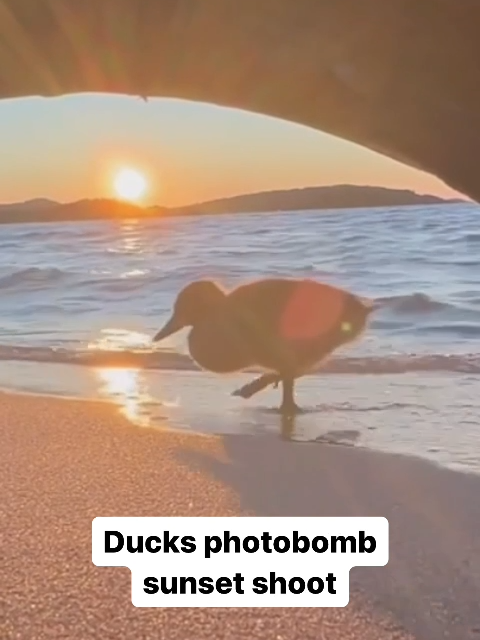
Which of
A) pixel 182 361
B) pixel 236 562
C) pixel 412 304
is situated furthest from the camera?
pixel 412 304

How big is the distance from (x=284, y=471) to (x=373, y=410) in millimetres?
1230

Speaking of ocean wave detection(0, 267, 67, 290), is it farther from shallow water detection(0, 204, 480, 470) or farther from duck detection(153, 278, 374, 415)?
duck detection(153, 278, 374, 415)

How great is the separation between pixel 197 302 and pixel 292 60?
10.1 feet

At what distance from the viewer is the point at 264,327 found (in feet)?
11.8

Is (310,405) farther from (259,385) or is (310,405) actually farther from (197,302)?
(197,302)

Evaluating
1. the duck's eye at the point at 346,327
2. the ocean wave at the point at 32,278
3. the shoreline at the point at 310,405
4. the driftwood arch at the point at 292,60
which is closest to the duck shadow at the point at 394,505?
the shoreline at the point at 310,405

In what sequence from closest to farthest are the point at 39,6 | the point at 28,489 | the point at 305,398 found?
the point at 39,6 → the point at 28,489 → the point at 305,398

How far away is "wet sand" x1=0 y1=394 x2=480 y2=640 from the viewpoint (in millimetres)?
1417

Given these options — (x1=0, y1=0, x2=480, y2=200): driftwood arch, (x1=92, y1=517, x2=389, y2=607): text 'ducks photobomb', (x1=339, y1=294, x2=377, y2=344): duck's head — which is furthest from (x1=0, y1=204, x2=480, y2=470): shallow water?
(x1=0, y1=0, x2=480, y2=200): driftwood arch

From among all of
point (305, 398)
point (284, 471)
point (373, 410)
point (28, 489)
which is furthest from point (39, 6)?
point (305, 398)

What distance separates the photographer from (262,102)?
629 millimetres

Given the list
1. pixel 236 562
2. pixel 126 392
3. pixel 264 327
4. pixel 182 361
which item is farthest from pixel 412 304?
pixel 236 562

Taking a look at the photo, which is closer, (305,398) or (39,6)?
(39,6)

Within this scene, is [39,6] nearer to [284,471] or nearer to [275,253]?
[284,471]
